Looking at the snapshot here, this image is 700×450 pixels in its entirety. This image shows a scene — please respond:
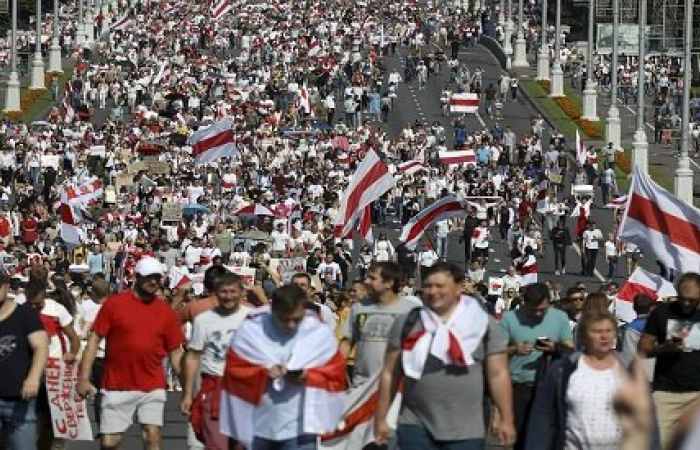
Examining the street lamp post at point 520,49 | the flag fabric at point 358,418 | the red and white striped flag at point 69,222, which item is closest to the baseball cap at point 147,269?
the flag fabric at point 358,418

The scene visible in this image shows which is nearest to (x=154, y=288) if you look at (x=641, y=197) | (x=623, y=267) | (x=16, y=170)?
(x=641, y=197)

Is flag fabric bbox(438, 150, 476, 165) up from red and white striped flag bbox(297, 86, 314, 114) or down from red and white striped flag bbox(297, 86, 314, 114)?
down

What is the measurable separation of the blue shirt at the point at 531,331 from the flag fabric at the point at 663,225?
445 centimetres

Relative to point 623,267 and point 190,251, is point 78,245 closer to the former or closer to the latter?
point 190,251

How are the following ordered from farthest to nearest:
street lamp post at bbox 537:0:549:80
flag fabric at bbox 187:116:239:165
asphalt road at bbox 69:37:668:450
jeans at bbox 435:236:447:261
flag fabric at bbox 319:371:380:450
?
street lamp post at bbox 537:0:549:80 → flag fabric at bbox 187:116:239:165 → jeans at bbox 435:236:447:261 → asphalt road at bbox 69:37:668:450 → flag fabric at bbox 319:371:380:450

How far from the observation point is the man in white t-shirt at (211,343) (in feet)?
49.1

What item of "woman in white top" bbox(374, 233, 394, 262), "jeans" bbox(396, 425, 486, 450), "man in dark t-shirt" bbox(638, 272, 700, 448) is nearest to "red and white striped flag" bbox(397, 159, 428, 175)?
"woman in white top" bbox(374, 233, 394, 262)

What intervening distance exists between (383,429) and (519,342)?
87.9 inches

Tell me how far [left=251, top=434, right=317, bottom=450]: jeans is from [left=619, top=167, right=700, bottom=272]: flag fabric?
7.00m

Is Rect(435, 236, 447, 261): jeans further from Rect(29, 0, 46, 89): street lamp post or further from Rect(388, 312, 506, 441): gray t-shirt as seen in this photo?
Rect(388, 312, 506, 441): gray t-shirt

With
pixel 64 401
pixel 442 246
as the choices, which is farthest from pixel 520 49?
pixel 64 401

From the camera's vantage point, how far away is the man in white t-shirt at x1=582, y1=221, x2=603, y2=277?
4228 cm

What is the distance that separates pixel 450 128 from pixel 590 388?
56831 mm

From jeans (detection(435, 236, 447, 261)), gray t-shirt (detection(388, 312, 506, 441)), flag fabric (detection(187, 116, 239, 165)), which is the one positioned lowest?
A: jeans (detection(435, 236, 447, 261))
